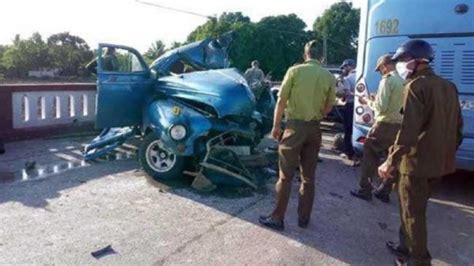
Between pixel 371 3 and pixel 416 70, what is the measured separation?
3030 millimetres

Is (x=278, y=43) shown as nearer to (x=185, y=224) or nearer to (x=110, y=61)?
(x=110, y=61)

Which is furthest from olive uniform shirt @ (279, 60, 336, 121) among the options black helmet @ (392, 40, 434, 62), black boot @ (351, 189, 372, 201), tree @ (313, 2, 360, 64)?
tree @ (313, 2, 360, 64)

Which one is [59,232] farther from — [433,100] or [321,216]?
[433,100]

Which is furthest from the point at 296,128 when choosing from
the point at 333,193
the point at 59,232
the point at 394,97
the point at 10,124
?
the point at 10,124

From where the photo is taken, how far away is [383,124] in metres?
5.78

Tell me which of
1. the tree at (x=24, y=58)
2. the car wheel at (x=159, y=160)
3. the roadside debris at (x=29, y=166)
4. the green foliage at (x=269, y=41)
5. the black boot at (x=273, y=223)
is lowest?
the black boot at (x=273, y=223)

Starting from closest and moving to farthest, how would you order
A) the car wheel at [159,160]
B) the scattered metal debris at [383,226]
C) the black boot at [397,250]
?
the black boot at [397,250]
the scattered metal debris at [383,226]
the car wheel at [159,160]

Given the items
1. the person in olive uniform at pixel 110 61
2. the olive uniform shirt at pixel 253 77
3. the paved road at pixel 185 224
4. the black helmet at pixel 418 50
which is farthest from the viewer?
the olive uniform shirt at pixel 253 77

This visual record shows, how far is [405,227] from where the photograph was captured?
3.89 m

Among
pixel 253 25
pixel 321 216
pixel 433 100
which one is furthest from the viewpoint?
pixel 253 25

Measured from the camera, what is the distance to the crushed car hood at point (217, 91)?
6188 millimetres

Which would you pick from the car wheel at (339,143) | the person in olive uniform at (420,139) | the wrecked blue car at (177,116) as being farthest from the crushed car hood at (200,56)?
the person in olive uniform at (420,139)

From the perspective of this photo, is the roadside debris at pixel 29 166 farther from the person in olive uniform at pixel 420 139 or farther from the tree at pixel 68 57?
the tree at pixel 68 57

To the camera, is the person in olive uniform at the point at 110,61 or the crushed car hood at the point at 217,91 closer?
the crushed car hood at the point at 217,91
